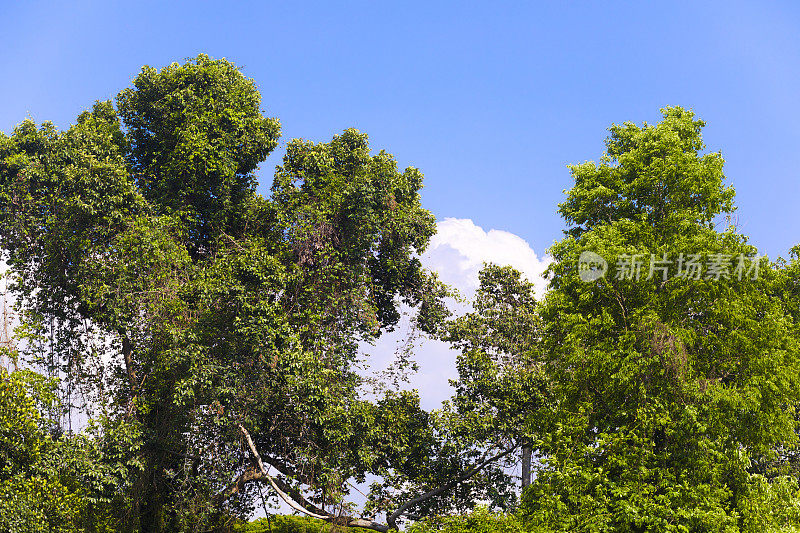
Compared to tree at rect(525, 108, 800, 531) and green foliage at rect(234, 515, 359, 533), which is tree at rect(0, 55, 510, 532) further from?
tree at rect(525, 108, 800, 531)

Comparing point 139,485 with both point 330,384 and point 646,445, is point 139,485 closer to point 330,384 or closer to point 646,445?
point 330,384

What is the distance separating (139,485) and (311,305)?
7.53 metres

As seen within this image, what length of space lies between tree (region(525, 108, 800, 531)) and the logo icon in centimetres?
13

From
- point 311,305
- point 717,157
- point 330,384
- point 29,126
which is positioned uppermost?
point 29,126

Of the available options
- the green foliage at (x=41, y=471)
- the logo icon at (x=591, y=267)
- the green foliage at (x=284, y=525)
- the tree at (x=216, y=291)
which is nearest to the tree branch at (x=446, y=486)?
the tree at (x=216, y=291)

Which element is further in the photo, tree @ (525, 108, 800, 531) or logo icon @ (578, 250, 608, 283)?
logo icon @ (578, 250, 608, 283)

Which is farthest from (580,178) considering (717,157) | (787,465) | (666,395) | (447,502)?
(447,502)

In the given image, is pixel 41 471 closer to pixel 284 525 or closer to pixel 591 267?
pixel 284 525

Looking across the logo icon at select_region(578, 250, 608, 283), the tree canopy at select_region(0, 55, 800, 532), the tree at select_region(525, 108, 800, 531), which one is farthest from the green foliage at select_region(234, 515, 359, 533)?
the logo icon at select_region(578, 250, 608, 283)

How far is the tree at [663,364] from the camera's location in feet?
51.8

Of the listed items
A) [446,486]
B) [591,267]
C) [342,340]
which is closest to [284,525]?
[446,486]

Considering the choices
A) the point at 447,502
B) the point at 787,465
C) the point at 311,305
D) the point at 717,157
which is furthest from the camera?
the point at 447,502

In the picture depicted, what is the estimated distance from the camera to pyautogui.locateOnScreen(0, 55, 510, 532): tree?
67.1 ft

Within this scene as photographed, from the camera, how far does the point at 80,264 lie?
68.2 ft
